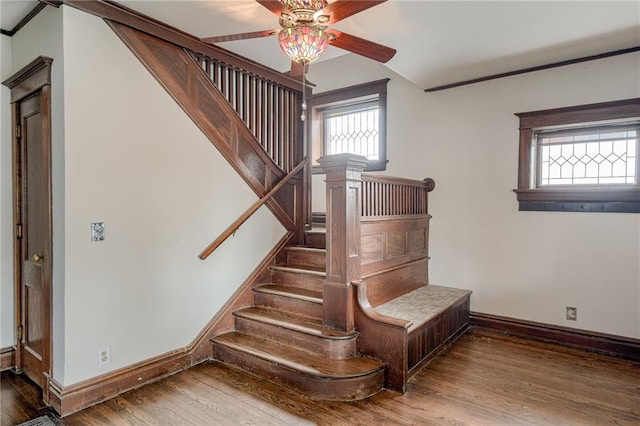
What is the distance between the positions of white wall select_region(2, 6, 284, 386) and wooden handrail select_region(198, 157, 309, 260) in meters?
0.07

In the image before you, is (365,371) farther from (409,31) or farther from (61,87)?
(61,87)

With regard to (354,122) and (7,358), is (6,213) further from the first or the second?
(354,122)

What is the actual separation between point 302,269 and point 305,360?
1.11 metres

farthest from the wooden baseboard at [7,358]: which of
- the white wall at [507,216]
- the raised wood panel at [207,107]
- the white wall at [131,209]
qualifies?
the white wall at [507,216]

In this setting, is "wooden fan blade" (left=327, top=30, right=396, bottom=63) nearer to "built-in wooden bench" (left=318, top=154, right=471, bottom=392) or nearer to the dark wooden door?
"built-in wooden bench" (left=318, top=154, right=471, bottom=392)

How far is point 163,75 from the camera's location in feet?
9.79

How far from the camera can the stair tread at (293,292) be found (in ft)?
10.9

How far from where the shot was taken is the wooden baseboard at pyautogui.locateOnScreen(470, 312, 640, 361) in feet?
10.9

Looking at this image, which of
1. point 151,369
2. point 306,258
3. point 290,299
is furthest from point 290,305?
point 151,369

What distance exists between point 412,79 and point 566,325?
291 cm

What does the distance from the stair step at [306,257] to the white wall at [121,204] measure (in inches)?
33.8

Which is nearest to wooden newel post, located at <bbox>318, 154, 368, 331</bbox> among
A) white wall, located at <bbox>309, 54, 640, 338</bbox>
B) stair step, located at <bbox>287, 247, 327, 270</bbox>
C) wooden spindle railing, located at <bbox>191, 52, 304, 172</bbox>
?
stair step, located at <bbox>287, 247, 327, 270</bbox>

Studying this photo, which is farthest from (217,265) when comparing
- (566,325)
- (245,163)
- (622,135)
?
(622,135)

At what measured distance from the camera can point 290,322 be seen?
10.5 ft
